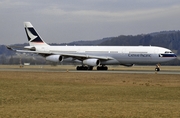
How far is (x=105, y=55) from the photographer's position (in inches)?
2547

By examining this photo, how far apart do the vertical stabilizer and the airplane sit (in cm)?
82

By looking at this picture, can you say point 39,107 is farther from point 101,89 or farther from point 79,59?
point 79,59

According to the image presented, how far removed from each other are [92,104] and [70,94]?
18.0 feet

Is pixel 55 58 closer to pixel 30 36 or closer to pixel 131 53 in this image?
pixel 30 36

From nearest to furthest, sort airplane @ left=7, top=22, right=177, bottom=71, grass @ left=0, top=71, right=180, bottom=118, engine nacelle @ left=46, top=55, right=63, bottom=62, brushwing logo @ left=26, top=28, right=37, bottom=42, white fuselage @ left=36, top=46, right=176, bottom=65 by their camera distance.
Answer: grass @ left=0, top=71, right=180, bottom=118 < white fuselage @ left=36, top=46, right=176, bottom=65 < airplane @ left=7, top=22, right=177, bottom=71 < engine nacelle @ left=46, top=55, right=63, bottom=62 < brushwing logo @ left=26, top=28, right=37, bottom=42

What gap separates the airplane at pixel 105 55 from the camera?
200 feet

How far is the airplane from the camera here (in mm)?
60969

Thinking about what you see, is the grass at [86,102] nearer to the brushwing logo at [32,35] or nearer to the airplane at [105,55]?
the airplane at [105,55]

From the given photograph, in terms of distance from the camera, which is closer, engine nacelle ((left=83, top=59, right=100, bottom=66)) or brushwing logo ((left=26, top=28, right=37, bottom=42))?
engine nacelle ((left=83, top=59, right=100, bottom=66))

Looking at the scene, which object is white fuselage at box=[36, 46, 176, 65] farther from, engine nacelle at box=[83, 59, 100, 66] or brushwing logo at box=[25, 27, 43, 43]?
brushwing logo at box=[25, 27, 43, 43]

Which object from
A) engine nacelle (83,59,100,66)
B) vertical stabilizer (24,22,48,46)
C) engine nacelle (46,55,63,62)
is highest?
vertical stabilizer (24,22,48,46)

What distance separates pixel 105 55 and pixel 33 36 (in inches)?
610

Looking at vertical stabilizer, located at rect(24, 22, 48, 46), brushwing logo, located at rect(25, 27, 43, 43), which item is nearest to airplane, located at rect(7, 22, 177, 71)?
vertical stabilizer, located at rect(24, 22, 48, 46)

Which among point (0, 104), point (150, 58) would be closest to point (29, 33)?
point (150, 58)
